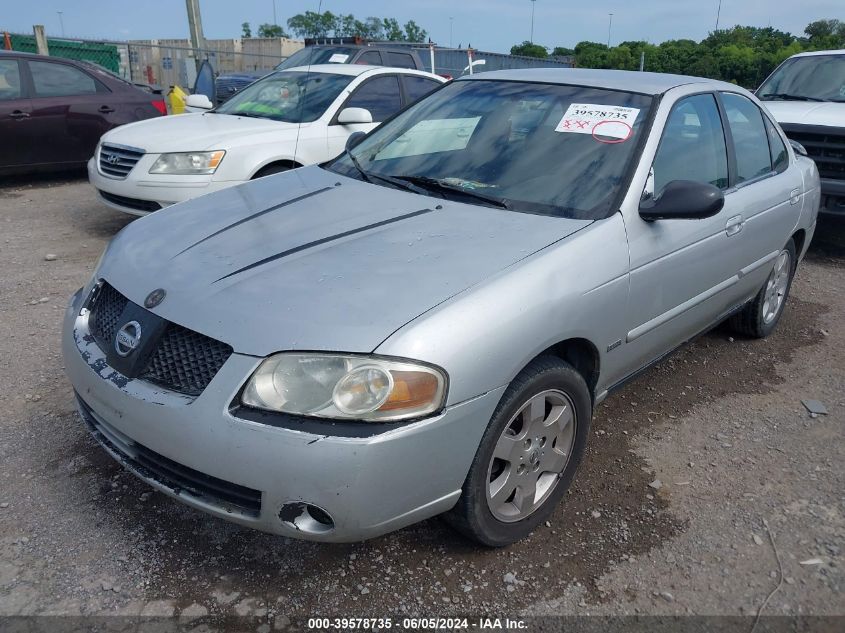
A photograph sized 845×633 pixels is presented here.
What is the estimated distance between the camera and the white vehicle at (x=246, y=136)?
6000 mm

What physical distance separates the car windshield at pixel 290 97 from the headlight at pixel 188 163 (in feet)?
3.07

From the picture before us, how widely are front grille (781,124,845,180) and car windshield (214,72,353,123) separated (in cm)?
433

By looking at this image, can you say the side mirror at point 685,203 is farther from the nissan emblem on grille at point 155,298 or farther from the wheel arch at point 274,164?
the wheel arch at point 274,164

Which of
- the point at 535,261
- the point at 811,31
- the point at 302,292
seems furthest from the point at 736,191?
the point at 811,31

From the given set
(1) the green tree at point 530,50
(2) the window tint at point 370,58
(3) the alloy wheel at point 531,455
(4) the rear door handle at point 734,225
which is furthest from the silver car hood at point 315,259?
(1) the green tree at point 530,50

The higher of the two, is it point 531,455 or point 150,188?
point 150,188

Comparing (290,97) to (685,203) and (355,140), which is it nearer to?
(355,140)

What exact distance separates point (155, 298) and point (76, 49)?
16.8 meters

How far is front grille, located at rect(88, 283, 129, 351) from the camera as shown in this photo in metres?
2.63

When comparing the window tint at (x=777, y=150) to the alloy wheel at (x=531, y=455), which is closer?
the alloy wheel at (x=531, y=455)

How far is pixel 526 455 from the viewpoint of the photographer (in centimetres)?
261

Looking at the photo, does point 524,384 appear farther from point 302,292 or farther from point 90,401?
point 90,401

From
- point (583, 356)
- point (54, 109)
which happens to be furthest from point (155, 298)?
point (54, 109)

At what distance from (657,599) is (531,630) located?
1.56ft
